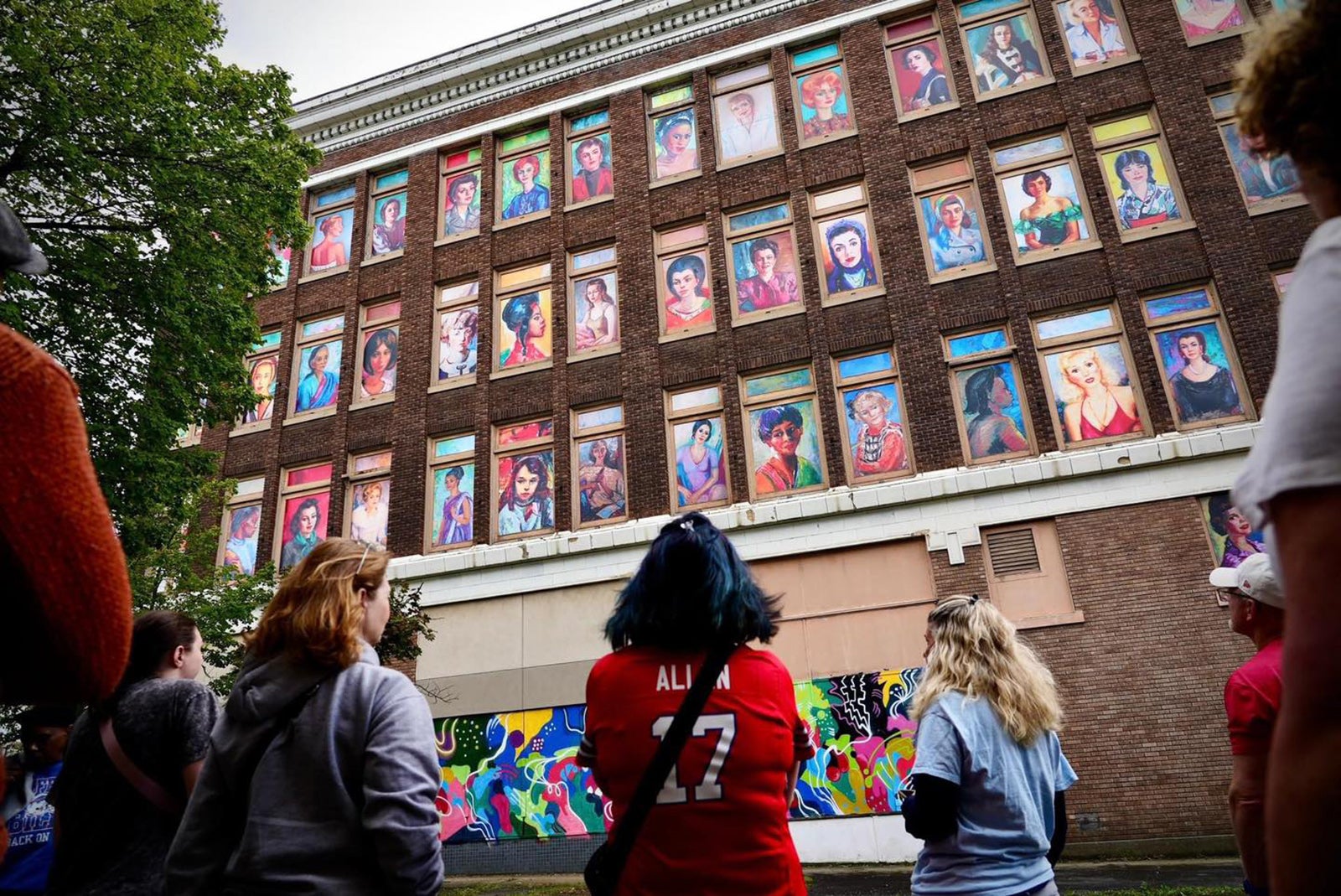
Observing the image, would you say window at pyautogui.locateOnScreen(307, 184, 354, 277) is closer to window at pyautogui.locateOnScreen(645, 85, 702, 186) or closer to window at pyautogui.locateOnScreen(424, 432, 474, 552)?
window at pyautogui.locateOnScreen(424, 432, 474, 552)

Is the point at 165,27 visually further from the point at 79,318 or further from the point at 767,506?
the point at 767,506

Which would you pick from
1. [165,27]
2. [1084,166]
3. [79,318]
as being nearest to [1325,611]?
[79,318]

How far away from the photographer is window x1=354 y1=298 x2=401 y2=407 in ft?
65.5

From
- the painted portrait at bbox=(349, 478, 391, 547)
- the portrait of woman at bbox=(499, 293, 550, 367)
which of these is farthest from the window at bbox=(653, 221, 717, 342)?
the painted portrait at bbox=(349, 478, 391, 547)

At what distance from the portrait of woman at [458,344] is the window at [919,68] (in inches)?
428

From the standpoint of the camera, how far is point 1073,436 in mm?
14852

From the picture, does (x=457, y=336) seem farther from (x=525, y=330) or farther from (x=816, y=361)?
(x=816, y=361)

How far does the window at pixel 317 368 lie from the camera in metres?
20.3

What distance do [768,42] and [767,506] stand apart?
1130 cm

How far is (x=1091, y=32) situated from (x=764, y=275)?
8.57 metres

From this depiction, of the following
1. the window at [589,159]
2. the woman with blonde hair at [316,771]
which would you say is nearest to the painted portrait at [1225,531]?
the window at [589,159]

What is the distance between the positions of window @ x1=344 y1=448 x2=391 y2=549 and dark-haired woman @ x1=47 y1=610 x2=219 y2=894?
53.1 feet

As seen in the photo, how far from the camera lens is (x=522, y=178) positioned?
2067 cm

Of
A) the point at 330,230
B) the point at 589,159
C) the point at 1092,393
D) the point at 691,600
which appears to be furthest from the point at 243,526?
the point at 691,600
